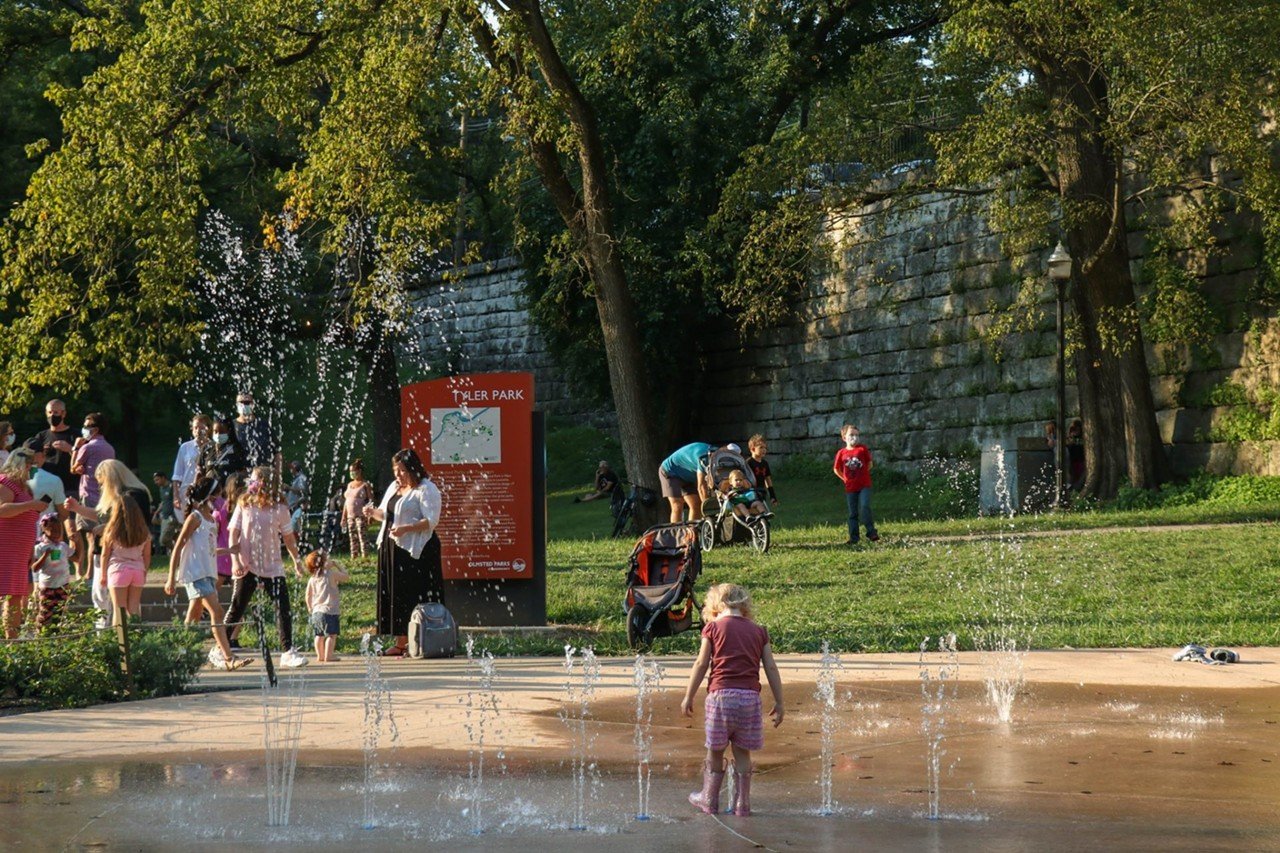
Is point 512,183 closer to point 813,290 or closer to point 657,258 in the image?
point 657,258

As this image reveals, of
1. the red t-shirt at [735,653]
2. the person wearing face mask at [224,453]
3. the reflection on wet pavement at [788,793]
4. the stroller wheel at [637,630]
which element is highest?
the person wearing face mask at [224,453]

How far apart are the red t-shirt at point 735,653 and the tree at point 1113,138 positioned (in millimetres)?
15050

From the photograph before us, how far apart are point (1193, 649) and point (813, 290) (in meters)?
22.0

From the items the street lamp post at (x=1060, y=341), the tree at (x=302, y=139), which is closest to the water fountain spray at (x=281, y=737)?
the tree at (x=302, y=139)

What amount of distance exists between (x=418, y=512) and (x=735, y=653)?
668cm

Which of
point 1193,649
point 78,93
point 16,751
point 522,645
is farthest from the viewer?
point 78,93

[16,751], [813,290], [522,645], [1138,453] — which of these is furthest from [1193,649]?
[813,290]

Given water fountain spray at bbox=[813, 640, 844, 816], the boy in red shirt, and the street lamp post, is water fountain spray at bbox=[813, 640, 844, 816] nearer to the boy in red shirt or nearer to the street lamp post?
the boy in red shirt

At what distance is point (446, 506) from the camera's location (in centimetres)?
1483

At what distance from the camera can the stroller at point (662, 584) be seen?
12992 millimetres

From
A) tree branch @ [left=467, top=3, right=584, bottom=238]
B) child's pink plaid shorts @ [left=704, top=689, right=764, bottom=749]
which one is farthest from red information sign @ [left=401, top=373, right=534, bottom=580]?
child's pink plaid shorts @ [left=704, top=689, right=764, bottom=749]

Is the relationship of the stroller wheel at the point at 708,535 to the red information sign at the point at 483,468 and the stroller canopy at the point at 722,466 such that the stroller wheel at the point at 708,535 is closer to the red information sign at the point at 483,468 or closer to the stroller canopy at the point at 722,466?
the stroller canopy at the point at 722,466

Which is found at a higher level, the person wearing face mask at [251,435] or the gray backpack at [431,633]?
the person wearing face mask at [251,435]

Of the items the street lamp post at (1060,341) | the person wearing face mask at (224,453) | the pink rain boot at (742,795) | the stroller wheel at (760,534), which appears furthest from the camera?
the street lamp post at (1060,341)
